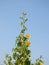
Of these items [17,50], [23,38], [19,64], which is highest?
[23,38]

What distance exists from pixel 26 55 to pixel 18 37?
1093 millimetres

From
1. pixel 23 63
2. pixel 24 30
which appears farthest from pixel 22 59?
pixel 24 30

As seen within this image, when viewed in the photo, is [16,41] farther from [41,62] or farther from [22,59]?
[41,62]

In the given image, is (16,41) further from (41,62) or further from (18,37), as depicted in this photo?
(41,62)

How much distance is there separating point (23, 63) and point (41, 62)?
38.4 inches

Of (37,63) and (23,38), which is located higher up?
(23,38)

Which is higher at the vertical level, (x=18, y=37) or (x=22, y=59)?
(x=18, y=37)

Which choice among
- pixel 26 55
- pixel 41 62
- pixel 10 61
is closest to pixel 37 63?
pixel 41 62

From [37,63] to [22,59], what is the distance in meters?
0.89

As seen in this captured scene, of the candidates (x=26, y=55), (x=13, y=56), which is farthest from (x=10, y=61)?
(x=26, y=55)

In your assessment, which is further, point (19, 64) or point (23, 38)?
point (23, 38)

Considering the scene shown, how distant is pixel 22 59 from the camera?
844 centimetres

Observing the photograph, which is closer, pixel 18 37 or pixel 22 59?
pixel 22 59

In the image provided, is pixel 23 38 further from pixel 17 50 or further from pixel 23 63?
pixel 23 63
